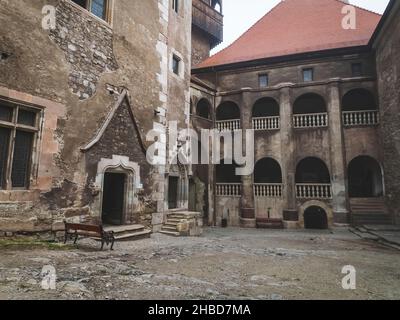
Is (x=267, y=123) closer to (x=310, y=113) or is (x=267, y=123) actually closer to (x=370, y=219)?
(x=310, y=113)

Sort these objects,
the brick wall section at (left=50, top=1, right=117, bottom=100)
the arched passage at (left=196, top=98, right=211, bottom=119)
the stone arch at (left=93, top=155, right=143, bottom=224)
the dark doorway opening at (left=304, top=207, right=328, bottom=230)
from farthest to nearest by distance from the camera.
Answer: the arched passage at (left=196, top=98, right=211, bottom=119), the dark doorway opening at (left=304, top=207, right=328, bottom=230), the stone arch at (left=93, top=155, right=143, bottom=224), the brick wall section at (left=50, top=1, right=117, bottom=100)

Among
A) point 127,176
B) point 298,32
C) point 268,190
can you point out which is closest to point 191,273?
point 127,176

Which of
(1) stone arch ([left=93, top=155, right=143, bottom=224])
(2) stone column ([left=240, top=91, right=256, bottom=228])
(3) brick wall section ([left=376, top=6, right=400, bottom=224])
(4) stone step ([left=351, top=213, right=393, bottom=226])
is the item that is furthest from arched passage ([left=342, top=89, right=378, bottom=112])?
(1) stone arch ([left=93, top=155, right=143, bottom=224])

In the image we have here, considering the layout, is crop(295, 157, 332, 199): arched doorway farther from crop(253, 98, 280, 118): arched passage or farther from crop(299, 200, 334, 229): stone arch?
crop(253, 98, 280, 118): arched passage

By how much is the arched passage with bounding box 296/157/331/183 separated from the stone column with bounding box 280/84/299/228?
8.49ft

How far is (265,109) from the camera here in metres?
19.6

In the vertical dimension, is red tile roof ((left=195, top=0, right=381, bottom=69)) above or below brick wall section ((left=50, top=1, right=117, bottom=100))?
above

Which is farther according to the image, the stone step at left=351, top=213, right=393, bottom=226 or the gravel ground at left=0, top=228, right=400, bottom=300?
the stone step at left=351, top=213, right=393, bottom=226

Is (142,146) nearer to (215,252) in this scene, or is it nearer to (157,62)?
(157,62)

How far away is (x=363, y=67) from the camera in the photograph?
16.2 metres

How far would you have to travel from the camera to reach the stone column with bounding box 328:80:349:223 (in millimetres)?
14898

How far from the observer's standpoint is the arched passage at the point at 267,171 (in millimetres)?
19109

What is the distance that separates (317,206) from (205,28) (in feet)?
52.0
